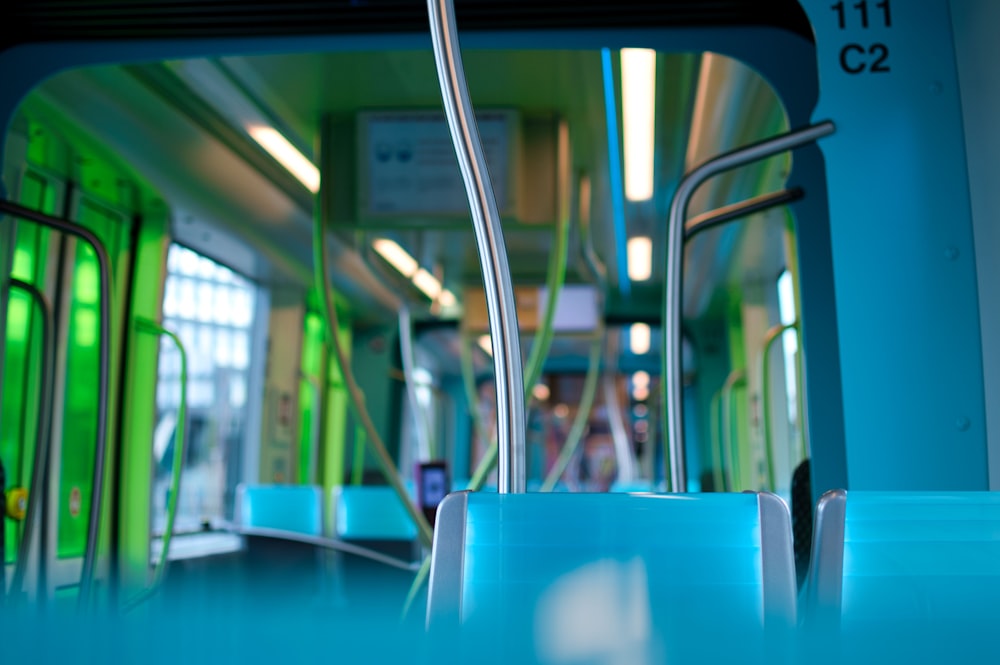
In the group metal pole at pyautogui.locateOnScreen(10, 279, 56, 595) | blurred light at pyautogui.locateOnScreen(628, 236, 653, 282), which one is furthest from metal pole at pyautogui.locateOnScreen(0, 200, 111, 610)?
blurred light at pyautogui.locateOnScreen(628, 236, 653, 282)

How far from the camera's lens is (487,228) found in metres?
1.37

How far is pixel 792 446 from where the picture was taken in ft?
26.3

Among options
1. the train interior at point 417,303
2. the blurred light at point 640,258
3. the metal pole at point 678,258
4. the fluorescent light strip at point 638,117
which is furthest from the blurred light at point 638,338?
the metal pole at point 678,258

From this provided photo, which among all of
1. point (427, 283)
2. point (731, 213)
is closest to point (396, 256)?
point (427, 283)

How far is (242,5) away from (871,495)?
6.70ft

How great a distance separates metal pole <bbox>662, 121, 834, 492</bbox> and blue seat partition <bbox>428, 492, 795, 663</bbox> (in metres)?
0.59

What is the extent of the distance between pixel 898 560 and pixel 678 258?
0.93 m

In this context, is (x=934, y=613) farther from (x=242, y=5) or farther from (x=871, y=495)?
Result: (x=242, y=5)

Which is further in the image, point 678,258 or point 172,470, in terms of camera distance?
point 172,470

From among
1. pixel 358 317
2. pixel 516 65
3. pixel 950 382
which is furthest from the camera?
pixel 358 317

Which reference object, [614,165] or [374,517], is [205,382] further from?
[614,165]

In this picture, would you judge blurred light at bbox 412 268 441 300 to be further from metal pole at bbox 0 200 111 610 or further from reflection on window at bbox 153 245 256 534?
metal pole at bbox 0 200 111 610

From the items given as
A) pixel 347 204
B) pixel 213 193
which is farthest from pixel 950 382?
pixel 213 193

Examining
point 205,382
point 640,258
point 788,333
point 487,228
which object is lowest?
point 487,228
